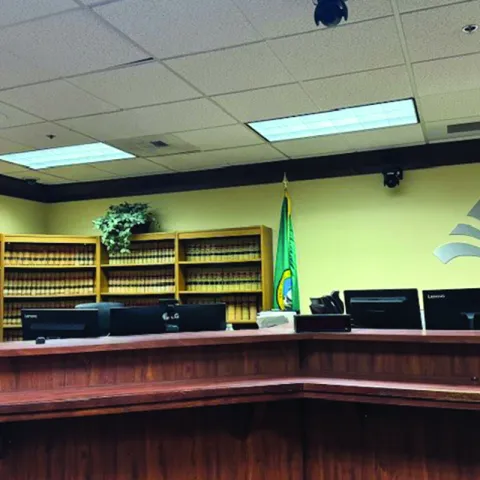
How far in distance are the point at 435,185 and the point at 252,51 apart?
2.94 meters

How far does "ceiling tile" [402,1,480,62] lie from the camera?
2.57 metres

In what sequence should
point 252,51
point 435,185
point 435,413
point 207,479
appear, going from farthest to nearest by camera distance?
point 435,185 < point 252,51 < point 207,479 < point 435,413

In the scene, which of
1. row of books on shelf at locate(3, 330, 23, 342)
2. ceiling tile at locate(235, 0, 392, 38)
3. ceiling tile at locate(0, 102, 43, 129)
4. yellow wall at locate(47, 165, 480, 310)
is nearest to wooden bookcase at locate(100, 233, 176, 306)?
yellow wall at locate(47, 165, 480, 310)

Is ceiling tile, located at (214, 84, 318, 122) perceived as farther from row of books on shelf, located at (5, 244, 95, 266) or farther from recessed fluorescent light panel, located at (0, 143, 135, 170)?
row of books on shelf, located at (5, 244, 95, 266)

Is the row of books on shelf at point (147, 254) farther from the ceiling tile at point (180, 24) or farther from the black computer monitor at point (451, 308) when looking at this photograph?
the black computer monitor at point (451, 308)

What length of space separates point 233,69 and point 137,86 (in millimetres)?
688

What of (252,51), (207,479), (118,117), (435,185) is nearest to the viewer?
(207,479)

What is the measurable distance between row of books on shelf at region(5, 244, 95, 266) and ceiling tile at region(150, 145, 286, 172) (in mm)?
1547

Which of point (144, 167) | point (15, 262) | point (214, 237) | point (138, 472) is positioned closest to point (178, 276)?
point (214, 237)

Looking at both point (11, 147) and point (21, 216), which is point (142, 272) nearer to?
point (21, 216)

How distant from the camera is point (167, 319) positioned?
3.08m

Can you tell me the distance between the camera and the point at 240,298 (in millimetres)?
5695

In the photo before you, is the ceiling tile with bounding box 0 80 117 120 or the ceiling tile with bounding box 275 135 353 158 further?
the ceiling tile with bounding box 275 135 353 158

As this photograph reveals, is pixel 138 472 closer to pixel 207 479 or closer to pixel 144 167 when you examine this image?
pixel 207 479
